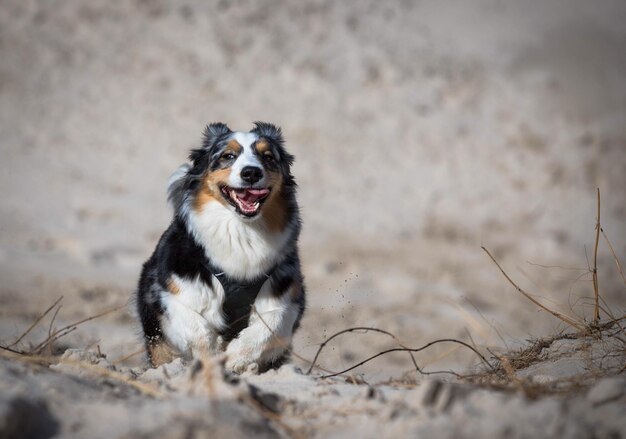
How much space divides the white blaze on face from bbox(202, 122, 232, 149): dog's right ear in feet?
0.57

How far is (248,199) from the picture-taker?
4301 mm

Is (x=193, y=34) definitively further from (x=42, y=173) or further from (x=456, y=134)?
(x=456, y=134)

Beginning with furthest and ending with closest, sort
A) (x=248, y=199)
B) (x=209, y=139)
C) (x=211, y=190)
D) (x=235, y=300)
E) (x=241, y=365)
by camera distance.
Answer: (x=209, y=139) → (x=211, y=190) → (x=248, y=199) → (x=235, y=300) → (x=241, y=365)

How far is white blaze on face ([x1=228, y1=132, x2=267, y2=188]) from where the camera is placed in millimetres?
4215

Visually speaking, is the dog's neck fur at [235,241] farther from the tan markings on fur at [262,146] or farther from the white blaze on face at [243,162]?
the tan markings on fur at [262,146]

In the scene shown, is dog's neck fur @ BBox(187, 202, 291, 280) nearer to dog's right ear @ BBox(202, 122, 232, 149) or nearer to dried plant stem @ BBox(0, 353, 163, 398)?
dog's right ear @ BBox(202, 122, 232, 149)

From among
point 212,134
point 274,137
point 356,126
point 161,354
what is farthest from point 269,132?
point 356,126

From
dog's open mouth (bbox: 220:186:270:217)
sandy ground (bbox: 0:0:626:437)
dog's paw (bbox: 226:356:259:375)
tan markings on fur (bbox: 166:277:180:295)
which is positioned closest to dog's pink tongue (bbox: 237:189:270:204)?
dog's open mouth (bbox: 220:186:270:217)

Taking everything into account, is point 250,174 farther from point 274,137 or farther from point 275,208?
point 274,137

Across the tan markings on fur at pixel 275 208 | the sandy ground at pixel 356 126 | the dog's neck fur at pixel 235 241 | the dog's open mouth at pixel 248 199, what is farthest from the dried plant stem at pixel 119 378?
the sandy ground at pixel 356 126

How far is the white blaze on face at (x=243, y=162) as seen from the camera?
4215 millimetres

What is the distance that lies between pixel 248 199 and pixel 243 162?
0.70 feet

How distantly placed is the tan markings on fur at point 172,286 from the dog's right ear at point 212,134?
3.03 ft

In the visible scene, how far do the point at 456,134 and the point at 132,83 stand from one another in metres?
6.49
